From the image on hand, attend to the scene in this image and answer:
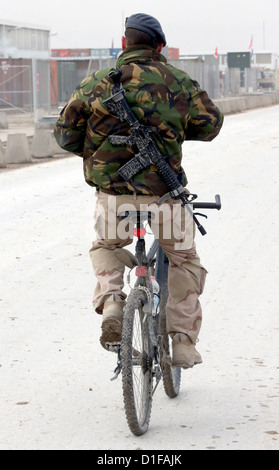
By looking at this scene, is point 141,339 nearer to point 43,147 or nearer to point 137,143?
point 137,143

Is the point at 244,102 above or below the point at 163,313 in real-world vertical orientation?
below

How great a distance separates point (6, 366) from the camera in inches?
243

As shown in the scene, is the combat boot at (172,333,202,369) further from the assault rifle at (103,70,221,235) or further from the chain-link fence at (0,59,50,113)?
the chain-link fence at (0,59,50,113)

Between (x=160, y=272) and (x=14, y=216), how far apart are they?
739 cm

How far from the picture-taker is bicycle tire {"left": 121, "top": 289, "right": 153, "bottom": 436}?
15.0 ft

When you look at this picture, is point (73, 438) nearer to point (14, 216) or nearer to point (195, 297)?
point (195, 297)

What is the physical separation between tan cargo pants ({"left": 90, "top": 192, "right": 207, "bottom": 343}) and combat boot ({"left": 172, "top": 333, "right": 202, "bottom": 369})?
37 mm

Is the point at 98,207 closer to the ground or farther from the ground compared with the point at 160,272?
farther from the ground

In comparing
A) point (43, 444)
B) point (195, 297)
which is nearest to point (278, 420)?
point (195, 297)

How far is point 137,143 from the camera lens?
481cm

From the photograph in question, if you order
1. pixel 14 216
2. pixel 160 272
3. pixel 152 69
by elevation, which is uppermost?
pixel 152 69

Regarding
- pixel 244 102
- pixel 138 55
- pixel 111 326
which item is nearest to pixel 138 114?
pixel 138 55

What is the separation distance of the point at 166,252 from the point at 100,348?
161cm
